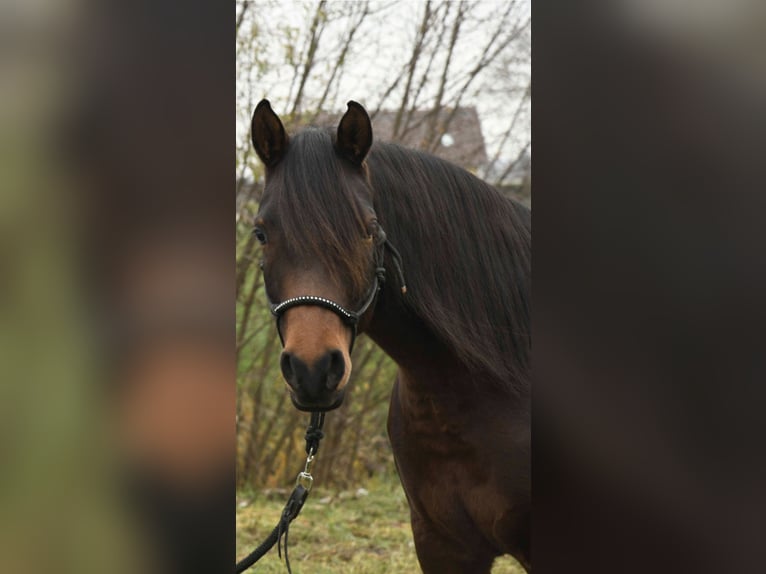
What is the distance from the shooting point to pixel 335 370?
184 cm

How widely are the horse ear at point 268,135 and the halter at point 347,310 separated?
1.26 feet

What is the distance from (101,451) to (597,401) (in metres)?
0.65

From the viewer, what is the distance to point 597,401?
41.9 inches

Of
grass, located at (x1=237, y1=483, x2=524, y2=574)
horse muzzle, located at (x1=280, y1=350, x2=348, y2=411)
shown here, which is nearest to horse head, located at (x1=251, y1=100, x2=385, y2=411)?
horse muzzle, located at (x1=280, y1=350, x2=348, y2=411)

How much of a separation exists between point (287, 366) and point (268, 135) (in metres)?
0.66

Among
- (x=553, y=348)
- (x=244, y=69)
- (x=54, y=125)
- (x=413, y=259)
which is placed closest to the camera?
(x=54, y=125)

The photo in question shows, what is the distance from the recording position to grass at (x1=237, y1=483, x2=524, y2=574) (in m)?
4.23

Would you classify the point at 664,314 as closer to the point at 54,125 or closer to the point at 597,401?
the point at 597,401

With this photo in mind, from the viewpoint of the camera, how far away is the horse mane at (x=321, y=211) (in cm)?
191

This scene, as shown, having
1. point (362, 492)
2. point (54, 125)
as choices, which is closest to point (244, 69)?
point (362, 492)

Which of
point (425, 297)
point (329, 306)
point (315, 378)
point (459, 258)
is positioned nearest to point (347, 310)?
point (329, 306)

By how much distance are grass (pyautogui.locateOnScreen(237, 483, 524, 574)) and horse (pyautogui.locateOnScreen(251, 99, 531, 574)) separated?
156cm

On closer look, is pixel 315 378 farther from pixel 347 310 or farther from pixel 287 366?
pixel 347 310

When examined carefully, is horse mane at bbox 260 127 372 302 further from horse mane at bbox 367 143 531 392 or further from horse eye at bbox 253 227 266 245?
horse mane at bbox 367 143 531 392
